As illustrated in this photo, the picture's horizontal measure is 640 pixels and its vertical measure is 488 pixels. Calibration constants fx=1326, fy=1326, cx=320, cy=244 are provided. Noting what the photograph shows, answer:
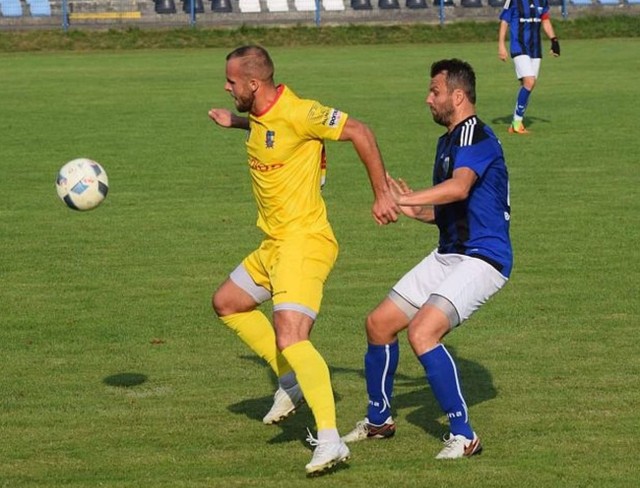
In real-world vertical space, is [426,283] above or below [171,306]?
above

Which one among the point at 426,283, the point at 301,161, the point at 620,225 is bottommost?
the point at 620,225

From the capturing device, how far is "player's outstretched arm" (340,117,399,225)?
8.23 m

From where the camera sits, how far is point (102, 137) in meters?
23.7

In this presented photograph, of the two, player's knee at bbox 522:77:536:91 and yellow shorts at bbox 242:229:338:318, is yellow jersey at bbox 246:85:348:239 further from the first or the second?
player's knee at bbox 522:77:536:91

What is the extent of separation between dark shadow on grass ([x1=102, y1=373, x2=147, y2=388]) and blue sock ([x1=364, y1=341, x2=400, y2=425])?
2175 mm

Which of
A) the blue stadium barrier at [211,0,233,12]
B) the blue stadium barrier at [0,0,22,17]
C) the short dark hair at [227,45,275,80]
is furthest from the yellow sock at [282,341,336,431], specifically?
the blue stadium barrier at [0,0,22,17]

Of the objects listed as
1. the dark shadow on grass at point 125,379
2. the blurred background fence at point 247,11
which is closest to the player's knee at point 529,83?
the dark shadow on grass at point 125,379

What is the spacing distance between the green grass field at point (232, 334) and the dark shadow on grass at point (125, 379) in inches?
1.8

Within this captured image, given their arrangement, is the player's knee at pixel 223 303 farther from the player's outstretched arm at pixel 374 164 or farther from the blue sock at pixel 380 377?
the player's outstretched arm at pixel 374 164

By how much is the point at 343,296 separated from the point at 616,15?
122ft

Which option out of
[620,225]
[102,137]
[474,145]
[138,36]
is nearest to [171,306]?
[474,145]

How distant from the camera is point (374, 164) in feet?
27.0

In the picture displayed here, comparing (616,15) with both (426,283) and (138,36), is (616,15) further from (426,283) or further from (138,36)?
(426,283)

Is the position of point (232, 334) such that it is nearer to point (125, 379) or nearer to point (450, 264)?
point (125, 379)
